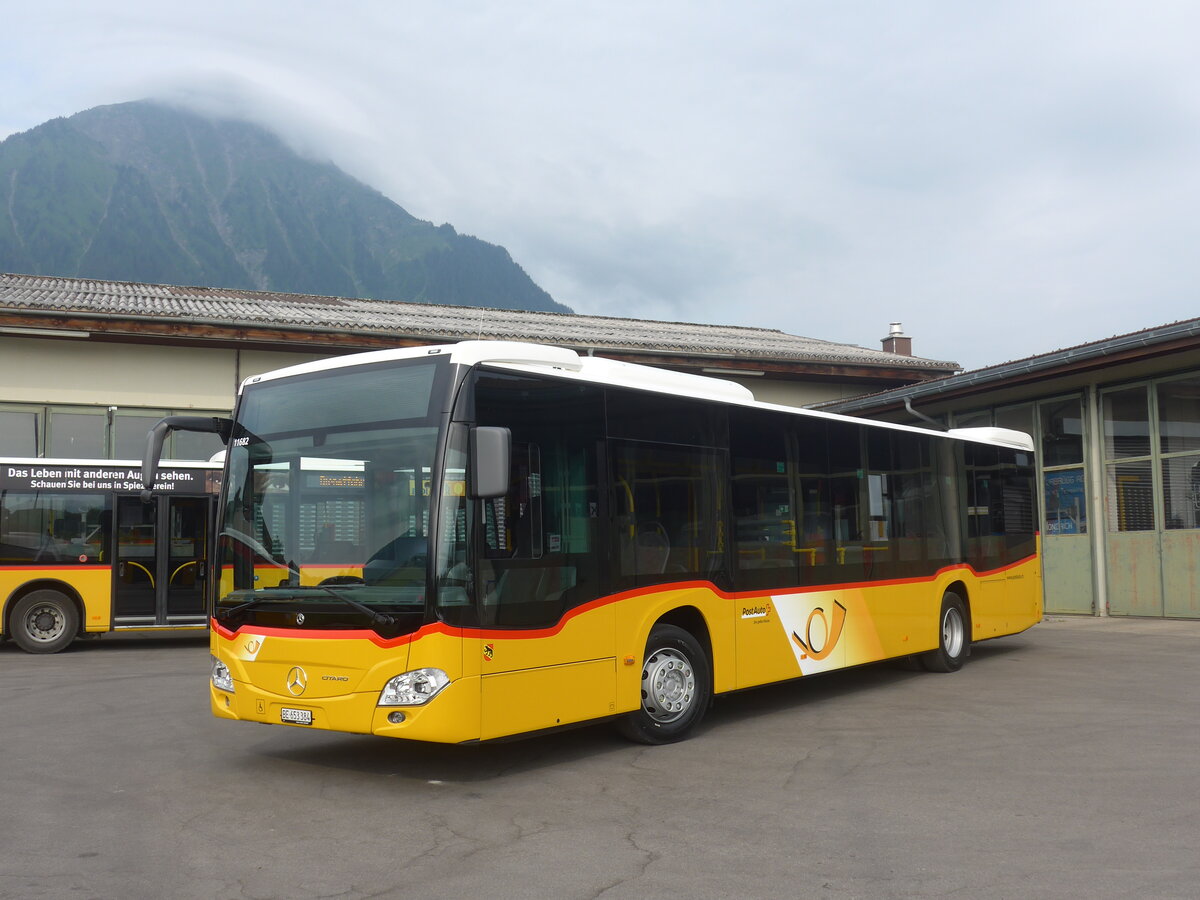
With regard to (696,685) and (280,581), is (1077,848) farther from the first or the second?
(280,581)

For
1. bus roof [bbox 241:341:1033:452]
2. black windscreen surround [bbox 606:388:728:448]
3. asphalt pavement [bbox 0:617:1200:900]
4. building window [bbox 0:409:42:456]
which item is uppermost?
building window [bbox 0:409:42:456]

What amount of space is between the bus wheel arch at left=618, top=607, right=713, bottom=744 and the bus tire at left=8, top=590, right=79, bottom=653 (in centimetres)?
1129

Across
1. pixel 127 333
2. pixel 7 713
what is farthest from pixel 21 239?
pixel 7 713

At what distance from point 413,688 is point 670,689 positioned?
7.70 feet

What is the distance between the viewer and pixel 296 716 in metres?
7.00

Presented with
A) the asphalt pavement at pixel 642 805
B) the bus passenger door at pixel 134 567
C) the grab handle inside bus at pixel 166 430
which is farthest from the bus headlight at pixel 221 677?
the bus passenger door at pixel 134 567

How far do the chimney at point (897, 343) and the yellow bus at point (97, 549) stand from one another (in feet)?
70.6

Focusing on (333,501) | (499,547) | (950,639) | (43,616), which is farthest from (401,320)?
(499,547)

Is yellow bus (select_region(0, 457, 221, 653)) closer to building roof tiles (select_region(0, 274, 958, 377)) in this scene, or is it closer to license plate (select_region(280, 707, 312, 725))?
building roof tiles (select_region(0, 274, 958, 377))

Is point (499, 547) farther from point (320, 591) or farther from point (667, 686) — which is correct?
point (667, 686)

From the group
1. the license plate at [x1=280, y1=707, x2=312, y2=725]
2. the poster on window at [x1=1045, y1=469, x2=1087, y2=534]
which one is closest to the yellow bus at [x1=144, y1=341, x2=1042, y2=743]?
the license plate at [x1=280, y1=707, x2=312, y2=725]

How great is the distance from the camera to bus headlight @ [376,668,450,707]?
6602mm

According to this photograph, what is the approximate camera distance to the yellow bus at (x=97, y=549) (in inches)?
634

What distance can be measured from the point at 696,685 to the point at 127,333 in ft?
51.9
